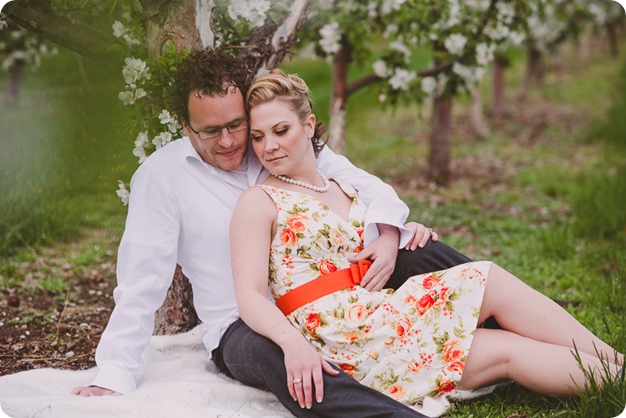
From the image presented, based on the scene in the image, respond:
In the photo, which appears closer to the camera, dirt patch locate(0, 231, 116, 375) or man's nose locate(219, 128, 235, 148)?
man's nose locate(219, 128, 235, 148)

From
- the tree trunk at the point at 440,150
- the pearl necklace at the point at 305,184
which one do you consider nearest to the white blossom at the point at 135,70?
the pearl necklace at the point at 305,184

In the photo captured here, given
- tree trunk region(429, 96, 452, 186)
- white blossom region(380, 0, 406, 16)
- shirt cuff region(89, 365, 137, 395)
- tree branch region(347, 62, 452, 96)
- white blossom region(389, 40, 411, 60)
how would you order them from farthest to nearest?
tree trunk region(429, 96, 452, 186) < tree branch region(347, 62, 452, 96) < white blossom region(389, 40, 411, 60) < white blossom region(380, 0, 406, 16) < shirt cuff region(89, 365, 137, 395)

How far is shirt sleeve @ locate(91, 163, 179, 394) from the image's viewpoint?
9.07 ft

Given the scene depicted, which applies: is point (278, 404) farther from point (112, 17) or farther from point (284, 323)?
point (112, 17)

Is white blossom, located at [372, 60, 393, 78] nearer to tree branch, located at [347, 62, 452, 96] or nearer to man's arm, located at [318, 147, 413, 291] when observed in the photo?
tree branch, located at [347, 62, 452, 96]

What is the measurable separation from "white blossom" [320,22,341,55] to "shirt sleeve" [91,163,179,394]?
3.05 meters

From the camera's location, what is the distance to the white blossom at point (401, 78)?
5875 millimetres

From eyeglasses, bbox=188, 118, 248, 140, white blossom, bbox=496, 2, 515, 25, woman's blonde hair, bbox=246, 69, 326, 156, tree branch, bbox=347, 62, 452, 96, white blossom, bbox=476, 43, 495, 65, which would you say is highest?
white blossom, bbox=496, 2, 515, 25

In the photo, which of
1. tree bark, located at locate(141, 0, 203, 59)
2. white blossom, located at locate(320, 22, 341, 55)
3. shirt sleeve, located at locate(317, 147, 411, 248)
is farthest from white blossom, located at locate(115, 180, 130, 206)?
white blossom, located at locate(320, 22, 341, 55)

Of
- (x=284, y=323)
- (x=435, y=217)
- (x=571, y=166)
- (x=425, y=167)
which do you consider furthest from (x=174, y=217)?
(x=571, y=166)

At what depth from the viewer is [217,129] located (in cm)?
279

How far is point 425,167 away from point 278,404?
5978 millimetres

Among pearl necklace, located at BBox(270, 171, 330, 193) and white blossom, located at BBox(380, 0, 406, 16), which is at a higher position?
white blossom, located at BBox(380, 0, 406, 16)

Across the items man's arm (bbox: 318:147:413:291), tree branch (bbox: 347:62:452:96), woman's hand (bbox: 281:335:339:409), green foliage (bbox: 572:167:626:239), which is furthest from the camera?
tree branch (bbox: 347:62:452:96)
